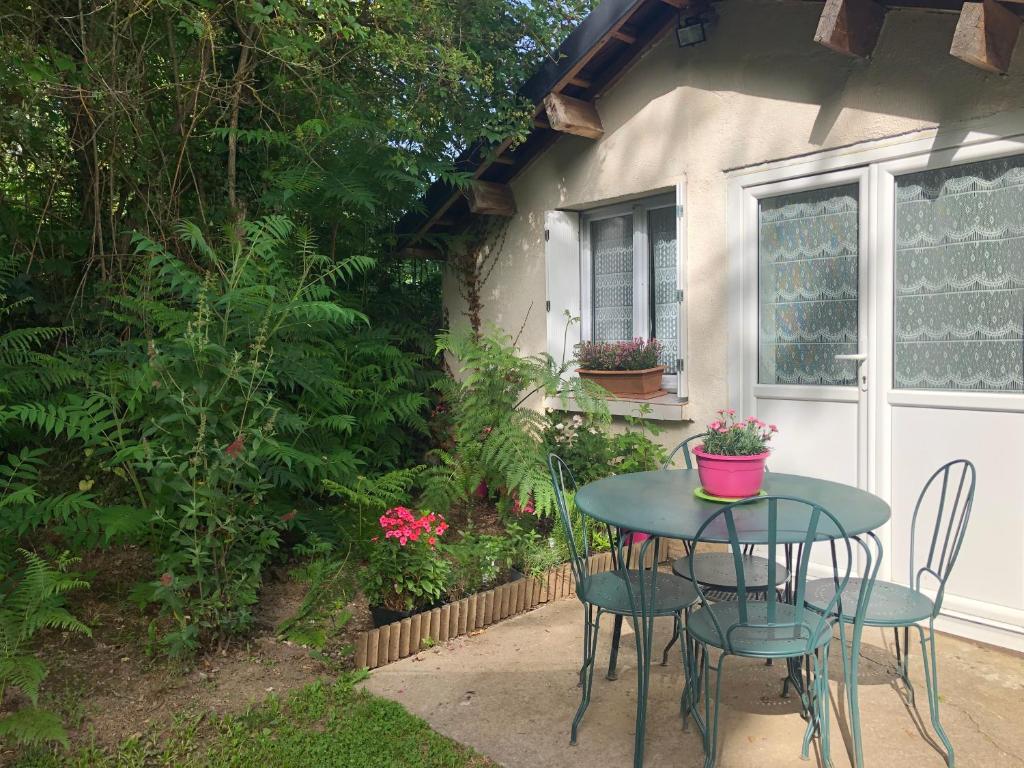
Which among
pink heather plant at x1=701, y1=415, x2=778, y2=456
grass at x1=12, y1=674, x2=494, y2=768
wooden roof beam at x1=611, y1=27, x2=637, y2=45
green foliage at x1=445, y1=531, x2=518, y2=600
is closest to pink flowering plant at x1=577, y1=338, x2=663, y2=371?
green foliage at x1=445, y1=531, x2=518, y2=600

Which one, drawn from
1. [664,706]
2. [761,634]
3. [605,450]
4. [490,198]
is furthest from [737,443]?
[490,198]

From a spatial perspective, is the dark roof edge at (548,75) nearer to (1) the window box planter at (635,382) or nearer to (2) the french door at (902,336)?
(2) the french door at (902,336)

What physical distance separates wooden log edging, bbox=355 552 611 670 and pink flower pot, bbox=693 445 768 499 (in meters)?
1.70

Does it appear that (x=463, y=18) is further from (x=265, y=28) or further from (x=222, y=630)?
(x=222, y=630)

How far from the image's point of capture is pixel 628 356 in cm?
509

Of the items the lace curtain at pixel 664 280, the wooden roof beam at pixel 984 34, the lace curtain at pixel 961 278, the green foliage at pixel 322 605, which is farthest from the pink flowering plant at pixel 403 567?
the wooden roof beam at pixel 984 34

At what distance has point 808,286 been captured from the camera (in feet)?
13.8

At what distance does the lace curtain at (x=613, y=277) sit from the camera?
5410 millimetres

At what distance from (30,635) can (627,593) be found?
236 cm

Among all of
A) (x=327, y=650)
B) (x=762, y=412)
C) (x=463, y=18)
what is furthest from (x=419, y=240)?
(x=327, y=650)

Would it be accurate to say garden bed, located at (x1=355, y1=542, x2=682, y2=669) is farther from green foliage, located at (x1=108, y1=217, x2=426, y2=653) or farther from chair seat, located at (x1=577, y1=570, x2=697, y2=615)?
chair seat, located at (x1=577, y1=570, x2=697, y2=615)

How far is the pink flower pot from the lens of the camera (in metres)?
2.71

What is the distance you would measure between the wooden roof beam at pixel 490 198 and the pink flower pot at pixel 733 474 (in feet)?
11.6

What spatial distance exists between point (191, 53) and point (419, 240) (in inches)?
87.3
